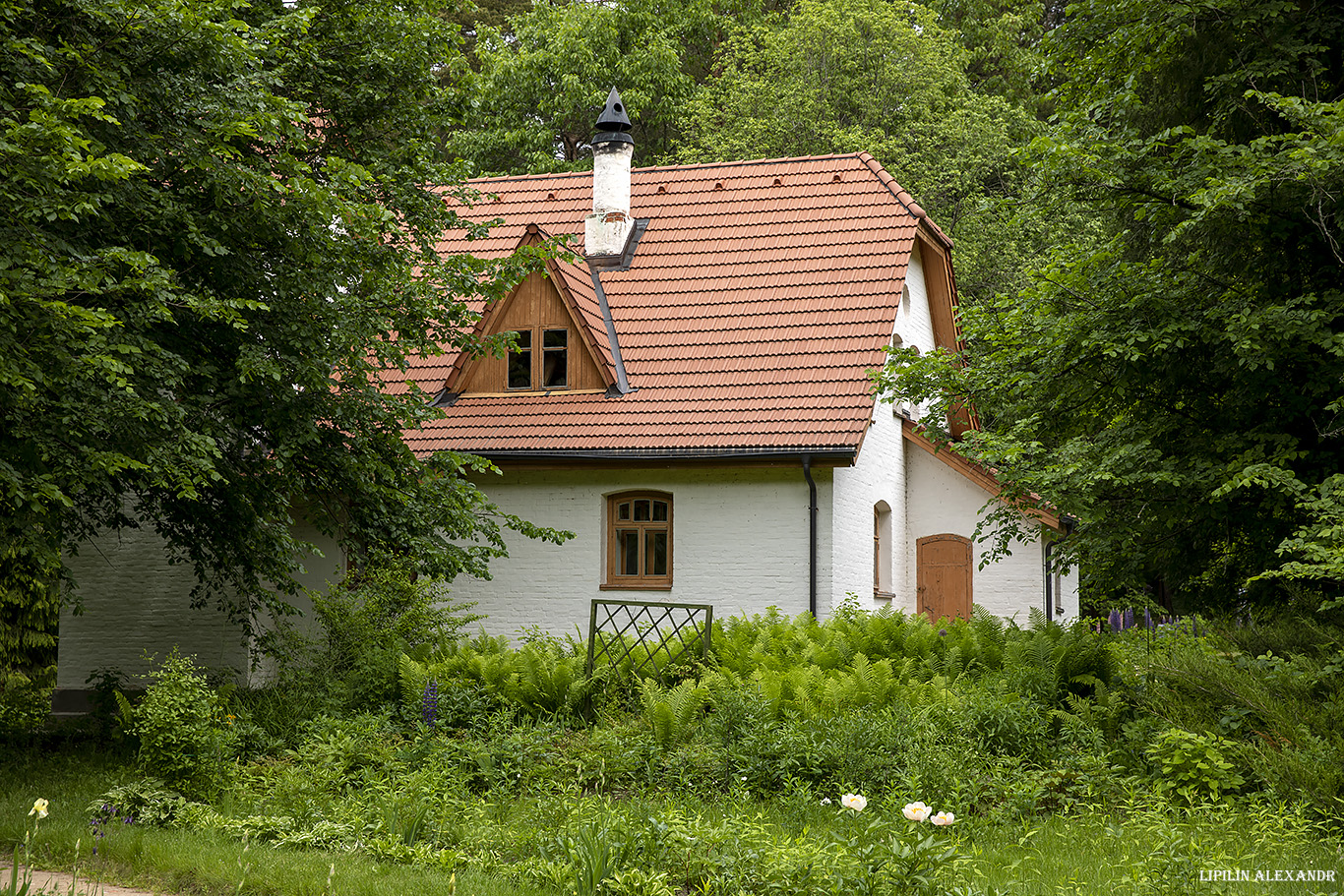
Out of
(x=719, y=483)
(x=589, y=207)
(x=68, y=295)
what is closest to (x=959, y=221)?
(x=589, y=207)

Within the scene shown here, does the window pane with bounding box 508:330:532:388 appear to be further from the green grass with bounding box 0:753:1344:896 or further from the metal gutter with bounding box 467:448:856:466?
the green grass with bounding box 0:753:1344:896

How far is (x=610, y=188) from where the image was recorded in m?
19.2

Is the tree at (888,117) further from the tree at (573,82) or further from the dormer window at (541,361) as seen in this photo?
the dormer window at (541,361)

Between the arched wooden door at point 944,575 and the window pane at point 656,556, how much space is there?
4.72 metres

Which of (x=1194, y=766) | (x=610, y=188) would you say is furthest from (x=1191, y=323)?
(x=610, y=188)

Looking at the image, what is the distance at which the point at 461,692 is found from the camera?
36.4 ft

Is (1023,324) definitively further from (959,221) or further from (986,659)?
(959,221)

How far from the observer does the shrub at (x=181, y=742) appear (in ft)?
27.5

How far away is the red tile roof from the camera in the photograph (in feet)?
51.4

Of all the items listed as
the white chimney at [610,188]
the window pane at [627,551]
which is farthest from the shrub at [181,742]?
the white chimney at [610,188]

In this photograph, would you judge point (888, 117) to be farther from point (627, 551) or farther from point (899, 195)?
point (627, 551)

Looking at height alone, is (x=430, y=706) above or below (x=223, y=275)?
below

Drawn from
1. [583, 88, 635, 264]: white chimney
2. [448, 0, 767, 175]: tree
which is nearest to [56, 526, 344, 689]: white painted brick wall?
[583, 88, 635, 264]: white chimney

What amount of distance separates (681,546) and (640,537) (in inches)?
27.6
